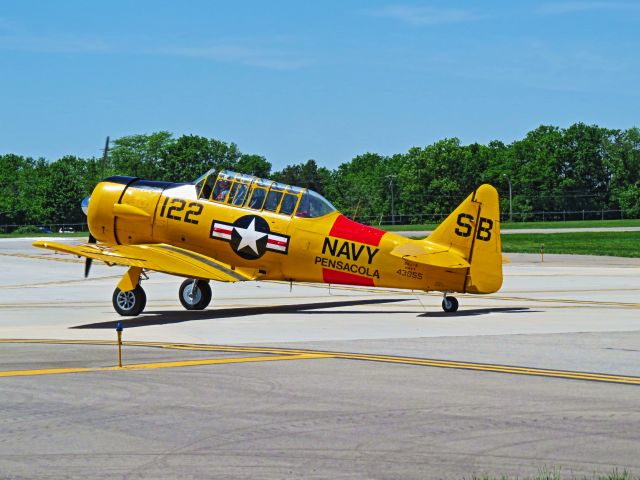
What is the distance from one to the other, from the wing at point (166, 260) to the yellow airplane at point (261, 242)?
1.0 inches

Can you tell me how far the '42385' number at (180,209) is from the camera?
24.8 metres

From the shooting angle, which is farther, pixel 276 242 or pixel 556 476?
pixel 276 242

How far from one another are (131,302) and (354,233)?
18.1 feet

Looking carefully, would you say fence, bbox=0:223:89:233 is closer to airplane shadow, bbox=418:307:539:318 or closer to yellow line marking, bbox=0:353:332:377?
airplane shadow, bbox=418:307:539:318

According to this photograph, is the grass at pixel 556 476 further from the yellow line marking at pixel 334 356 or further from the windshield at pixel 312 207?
the windshield at pixel 312 207

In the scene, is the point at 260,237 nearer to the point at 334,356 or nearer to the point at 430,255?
the point at 430,255

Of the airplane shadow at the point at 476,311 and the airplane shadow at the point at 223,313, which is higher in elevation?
the airplane shadow at the point at 476,311

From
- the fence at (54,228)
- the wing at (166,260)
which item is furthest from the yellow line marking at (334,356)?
the fence at (54,228)

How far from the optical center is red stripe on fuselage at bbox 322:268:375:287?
22.9 m

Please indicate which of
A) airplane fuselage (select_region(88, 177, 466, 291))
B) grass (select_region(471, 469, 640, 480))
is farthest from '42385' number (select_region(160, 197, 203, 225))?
grass (select_region(471, 469, 640, 480))

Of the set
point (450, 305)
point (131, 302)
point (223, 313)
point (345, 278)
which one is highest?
point (345, 278)

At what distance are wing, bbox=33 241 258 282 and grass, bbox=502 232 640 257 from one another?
31.4 meters

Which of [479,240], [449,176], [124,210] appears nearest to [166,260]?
[124,210]

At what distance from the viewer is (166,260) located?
2372 centimetres
